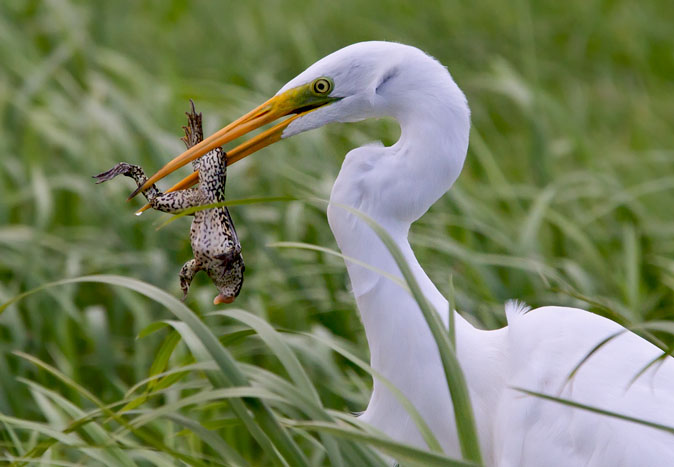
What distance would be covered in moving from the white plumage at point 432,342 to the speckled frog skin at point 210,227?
0.73ft

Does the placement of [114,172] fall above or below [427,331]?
above

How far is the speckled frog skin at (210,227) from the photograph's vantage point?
147cm

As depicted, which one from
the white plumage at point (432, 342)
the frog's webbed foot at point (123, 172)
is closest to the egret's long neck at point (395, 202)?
the white plumage at point (432, 342)

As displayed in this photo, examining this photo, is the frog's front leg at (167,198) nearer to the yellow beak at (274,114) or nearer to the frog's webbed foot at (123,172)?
the frog's webbed foot at (123,172)

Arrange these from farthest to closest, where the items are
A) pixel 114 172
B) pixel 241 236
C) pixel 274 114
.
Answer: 1. pixel 241 236
2. pixel 274 114
3. pixel 114 172

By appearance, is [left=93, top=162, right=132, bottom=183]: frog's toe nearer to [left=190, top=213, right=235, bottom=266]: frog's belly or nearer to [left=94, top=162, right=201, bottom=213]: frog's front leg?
[left=94, top=162, right=201, bottom=213]: frog's front leg

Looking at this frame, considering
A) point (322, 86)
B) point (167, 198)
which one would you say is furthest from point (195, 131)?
point (322, 86)

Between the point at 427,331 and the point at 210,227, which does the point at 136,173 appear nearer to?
the point at 210,227

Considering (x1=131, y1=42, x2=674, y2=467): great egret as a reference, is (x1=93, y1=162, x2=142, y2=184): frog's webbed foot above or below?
above

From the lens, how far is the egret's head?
5.38ft

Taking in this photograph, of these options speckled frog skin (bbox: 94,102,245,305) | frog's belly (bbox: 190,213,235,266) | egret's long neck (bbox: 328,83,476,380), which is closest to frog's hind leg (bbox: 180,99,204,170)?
speckled frog skin (bbox: 94,102,245,305)

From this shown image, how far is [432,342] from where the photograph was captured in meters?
1.69

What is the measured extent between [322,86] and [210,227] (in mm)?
338

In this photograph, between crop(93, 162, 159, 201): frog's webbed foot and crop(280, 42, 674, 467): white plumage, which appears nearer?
crop(93, 162, 159, 201): frog's webbed foot
